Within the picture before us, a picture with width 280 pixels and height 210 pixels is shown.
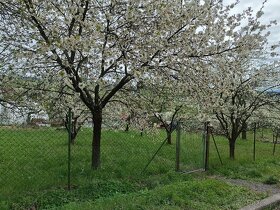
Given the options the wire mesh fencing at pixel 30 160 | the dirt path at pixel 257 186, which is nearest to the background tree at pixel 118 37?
the wire mesh fencing at pixel 30 160

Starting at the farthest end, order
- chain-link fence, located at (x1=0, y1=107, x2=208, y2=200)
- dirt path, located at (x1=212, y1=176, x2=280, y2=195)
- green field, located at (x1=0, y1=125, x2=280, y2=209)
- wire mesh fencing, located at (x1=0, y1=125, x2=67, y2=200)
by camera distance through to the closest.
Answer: dirt path, located at (x1=212, y1=176, x2=280, y2=195), chain-link fence, located at (x1=0, y1=107, x2=208, y2=200), wire mesh fencing, located at (x1=0, y1=125, x2=67, y2=200), green field, located at (x1=0, y1=125, x2=280, y2=209)

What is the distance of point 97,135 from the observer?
8.82m

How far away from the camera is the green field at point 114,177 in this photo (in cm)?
640

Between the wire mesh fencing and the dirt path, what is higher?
the wire mesh fencing

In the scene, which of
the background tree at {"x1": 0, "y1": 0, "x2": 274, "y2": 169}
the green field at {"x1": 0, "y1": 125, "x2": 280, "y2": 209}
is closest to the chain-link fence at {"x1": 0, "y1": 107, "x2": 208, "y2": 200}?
the green field at {"x1": 0, "y1": 125, "x2": 280, "y2": 209}

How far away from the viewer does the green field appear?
640cm

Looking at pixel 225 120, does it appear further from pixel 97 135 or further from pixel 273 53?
pixel 97 135

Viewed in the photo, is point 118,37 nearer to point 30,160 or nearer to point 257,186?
point 30,160

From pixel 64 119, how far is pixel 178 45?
3387 mm

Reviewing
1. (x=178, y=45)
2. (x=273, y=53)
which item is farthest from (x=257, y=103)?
(x=178, y=45)

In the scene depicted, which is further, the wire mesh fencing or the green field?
the wire mesh fencing

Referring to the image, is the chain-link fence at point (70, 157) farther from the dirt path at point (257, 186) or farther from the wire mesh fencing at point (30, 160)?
the dirt path at point (257, 186)

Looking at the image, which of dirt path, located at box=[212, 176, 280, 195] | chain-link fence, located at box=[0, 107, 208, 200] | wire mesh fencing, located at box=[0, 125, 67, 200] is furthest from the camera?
dirt path, located at box=[212, 176, 280, 195]

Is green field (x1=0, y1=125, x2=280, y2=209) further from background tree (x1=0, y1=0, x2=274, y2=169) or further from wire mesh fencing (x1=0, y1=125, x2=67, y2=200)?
background tree (x1=0, y1=0, x2=274, y2=169)
